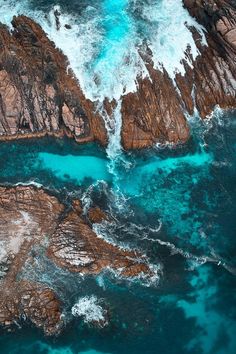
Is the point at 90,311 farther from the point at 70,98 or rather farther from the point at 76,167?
the point at 70,98

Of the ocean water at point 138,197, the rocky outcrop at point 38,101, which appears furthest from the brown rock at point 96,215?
the rocky outcrop at point 38,101

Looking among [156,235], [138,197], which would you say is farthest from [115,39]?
[156,235]

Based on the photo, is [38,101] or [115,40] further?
[115,40]

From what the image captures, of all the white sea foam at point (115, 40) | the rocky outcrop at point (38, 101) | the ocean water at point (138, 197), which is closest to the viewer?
the ocean water at point (138, 197)

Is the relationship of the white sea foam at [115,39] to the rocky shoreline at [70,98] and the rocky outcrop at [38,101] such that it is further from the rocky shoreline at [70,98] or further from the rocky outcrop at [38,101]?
the rocky outcrop at [38,101]

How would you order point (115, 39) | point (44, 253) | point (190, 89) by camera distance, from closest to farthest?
1. point (44, 253)
2. point (190, 89)
3. point (115, 39)

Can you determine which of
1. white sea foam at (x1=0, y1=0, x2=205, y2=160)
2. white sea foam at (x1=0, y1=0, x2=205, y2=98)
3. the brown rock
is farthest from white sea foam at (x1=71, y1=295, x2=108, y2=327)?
white sea foam at (x1=0, y1=0, x2=205, y2=98)

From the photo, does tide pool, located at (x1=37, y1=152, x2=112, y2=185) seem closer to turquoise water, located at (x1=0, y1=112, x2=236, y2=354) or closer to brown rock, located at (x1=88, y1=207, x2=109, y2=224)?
turquoise water, located at (x1=0, y1=112, x2=236, y2=354)
